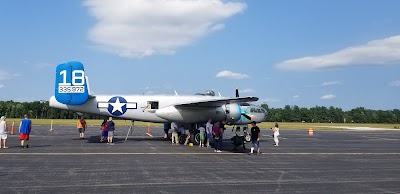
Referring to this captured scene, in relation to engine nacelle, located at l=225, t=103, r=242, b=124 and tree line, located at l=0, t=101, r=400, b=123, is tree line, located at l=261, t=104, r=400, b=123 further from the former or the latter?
engine nacelle, located at l=225, t=103, r=242, b=124

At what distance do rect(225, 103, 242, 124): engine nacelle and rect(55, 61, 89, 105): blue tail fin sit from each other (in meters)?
10.1

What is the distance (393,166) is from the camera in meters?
14.7

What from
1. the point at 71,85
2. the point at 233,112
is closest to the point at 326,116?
the point at 233,112

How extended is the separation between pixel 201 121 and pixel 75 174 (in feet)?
47.2

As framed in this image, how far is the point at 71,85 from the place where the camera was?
2266 centimetres

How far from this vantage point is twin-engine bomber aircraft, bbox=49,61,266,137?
22672 mm

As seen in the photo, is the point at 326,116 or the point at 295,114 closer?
the point at 295,114

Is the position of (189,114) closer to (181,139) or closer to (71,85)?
(181,139)

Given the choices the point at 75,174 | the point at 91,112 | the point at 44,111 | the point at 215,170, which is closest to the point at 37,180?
the point at 75,174

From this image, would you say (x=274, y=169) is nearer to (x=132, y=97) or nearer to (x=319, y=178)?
(x=319, y=178)

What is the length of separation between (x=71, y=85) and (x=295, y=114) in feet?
330

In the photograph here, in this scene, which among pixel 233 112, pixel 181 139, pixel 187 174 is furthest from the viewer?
pixel 233 112

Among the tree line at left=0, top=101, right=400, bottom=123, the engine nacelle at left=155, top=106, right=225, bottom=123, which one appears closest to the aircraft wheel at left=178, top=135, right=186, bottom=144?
the engine nacelle at left=155, top=106, right=225, bottom=123

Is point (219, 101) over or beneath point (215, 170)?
over
